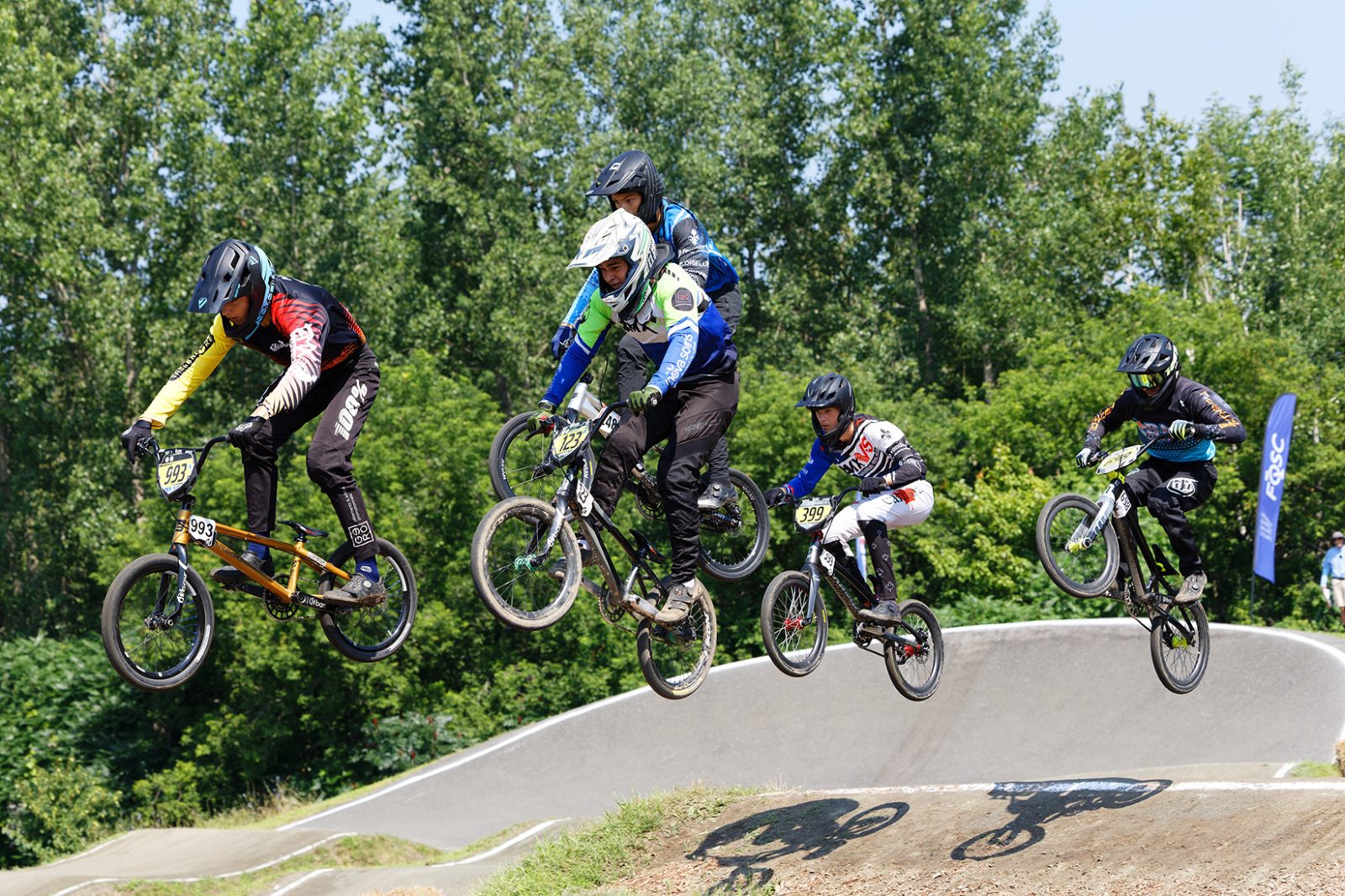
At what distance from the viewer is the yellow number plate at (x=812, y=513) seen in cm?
1159

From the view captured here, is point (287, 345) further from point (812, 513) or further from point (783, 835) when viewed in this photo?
point (783, 835)

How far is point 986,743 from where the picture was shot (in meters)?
22.8

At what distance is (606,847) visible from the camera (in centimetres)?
1655

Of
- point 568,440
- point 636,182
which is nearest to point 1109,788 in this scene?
point 568,440

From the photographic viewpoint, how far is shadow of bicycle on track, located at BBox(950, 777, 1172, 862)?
13.8 metres

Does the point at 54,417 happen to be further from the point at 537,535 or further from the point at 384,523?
the point at 537,535

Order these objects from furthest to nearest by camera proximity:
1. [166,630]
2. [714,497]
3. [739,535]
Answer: [739,535] < [714,497] < [166,630]

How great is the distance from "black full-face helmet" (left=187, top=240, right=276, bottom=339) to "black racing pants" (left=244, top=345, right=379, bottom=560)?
0.73 meters

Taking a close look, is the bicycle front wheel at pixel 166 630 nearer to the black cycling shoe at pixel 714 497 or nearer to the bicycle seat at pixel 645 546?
the bicycle seat at pixel 645 546

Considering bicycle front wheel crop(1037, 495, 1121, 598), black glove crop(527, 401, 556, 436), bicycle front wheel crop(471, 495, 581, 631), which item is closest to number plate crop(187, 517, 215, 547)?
bicycle front wheel crop(471, 495, 581, 631)

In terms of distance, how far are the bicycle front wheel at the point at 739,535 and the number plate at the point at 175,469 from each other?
4.40 metres

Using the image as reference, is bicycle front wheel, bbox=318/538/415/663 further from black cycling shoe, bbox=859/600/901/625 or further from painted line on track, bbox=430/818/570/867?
painted line on track, bbox=430/818/570/867

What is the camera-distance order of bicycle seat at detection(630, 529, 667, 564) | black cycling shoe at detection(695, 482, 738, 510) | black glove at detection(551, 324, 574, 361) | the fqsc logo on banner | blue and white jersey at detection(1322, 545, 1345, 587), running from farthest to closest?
blue and white jersey at detection(1322, 545, 1345, 587), the fqsc logo on banner, black cycling shoe at detection(695, 482, 738, 510), black glove at detection(551, 324, 574, 361), bicycle seat at detection(630, 529, 667, 564)

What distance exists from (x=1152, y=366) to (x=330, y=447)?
7354 millimetres
